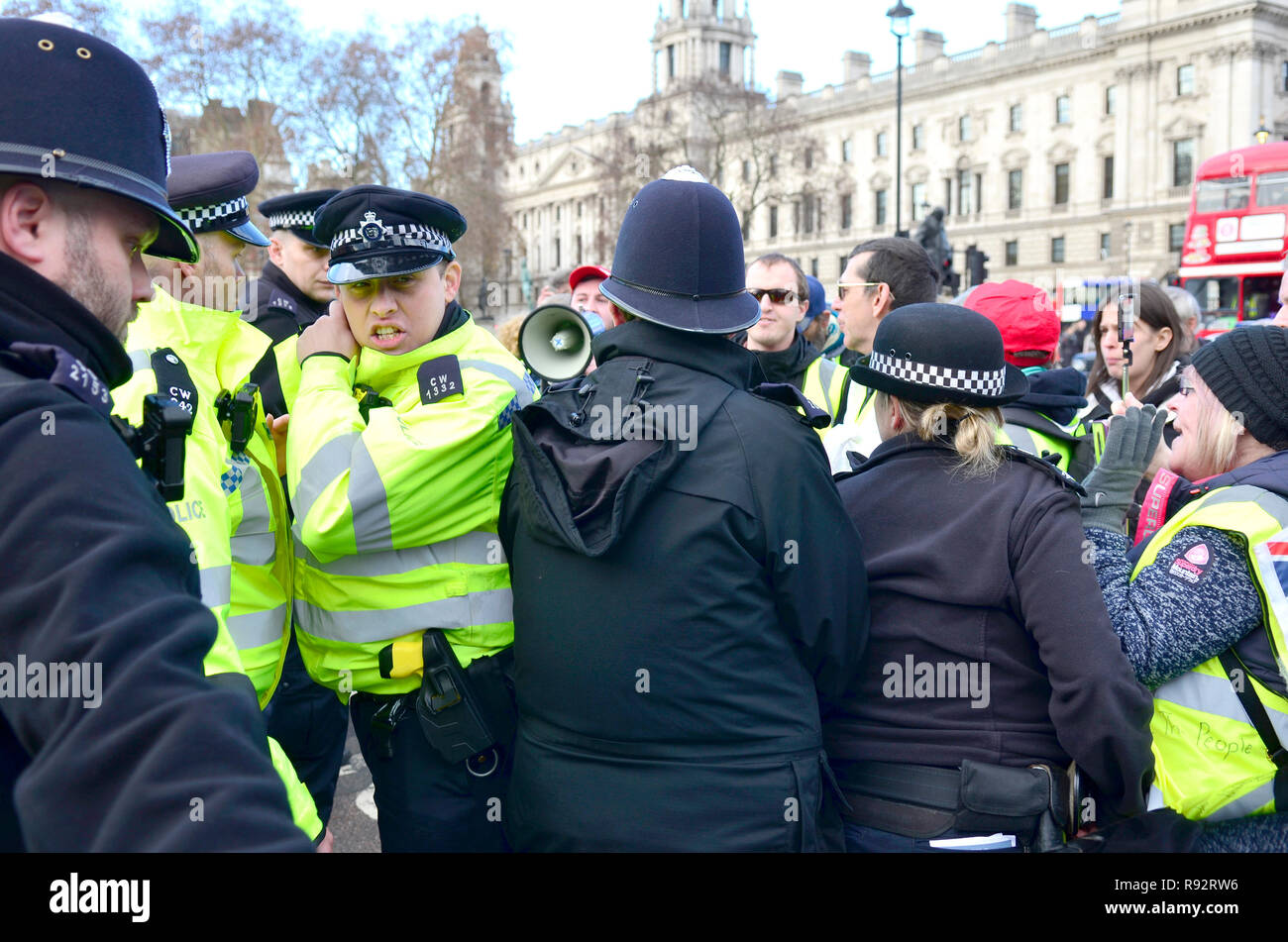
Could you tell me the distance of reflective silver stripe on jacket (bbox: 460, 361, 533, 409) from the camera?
2.69m

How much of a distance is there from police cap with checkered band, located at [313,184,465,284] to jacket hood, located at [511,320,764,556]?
2.08 feet

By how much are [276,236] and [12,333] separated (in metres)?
3.34

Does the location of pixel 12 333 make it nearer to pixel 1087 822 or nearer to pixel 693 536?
pixel 693 536

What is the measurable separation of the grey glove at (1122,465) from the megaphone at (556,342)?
7.69ft

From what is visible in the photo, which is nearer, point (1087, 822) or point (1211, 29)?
point (1087, 822)

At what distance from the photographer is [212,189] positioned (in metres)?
3.02

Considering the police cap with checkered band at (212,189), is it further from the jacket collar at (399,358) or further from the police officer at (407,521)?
the jacket collar at (399,358)

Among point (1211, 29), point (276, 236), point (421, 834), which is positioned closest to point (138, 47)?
point (276, 236)

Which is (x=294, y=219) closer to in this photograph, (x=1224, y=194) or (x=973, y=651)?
(x=973, y=651)

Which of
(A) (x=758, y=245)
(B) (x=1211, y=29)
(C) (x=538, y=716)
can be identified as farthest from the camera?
(A) (x=758, y=245)

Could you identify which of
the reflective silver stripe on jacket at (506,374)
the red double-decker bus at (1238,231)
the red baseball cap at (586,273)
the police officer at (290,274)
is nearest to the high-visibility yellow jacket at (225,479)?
the reflective silver stripe on jacket at (506,374)

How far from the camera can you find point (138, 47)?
1238 inches

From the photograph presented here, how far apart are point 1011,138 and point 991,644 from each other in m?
66.0

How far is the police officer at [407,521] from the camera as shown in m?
2.44
